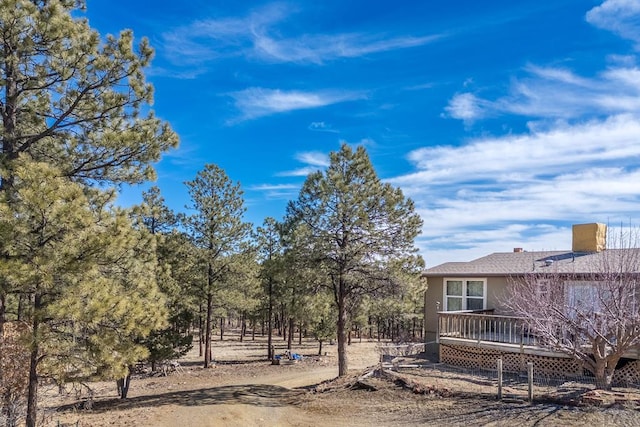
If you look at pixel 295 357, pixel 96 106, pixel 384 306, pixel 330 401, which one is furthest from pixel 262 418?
pixel 295 357

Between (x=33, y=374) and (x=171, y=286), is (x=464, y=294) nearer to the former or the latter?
(x=171, y=286)

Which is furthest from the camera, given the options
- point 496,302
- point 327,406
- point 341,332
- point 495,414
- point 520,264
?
point 520,264

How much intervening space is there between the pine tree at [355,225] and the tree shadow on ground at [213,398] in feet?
10.2

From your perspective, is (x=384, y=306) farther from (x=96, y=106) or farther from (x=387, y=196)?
(x=96, y=106)

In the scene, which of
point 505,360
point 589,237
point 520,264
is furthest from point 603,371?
point 589,237

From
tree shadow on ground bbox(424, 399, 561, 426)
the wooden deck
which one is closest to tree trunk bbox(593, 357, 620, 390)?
tree shadow on ground bbox(424, 399, 561, 426)

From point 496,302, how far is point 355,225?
7.21 metres

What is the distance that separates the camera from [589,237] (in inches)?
758

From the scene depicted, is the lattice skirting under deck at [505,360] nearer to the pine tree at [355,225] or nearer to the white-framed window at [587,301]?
the white-framed window at [587,301]

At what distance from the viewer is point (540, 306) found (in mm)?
11945

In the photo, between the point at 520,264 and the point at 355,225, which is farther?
the point at 520,264

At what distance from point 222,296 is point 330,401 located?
13.1 m

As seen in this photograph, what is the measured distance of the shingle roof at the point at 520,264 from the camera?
17094 mm

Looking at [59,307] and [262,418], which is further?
[262,418]
